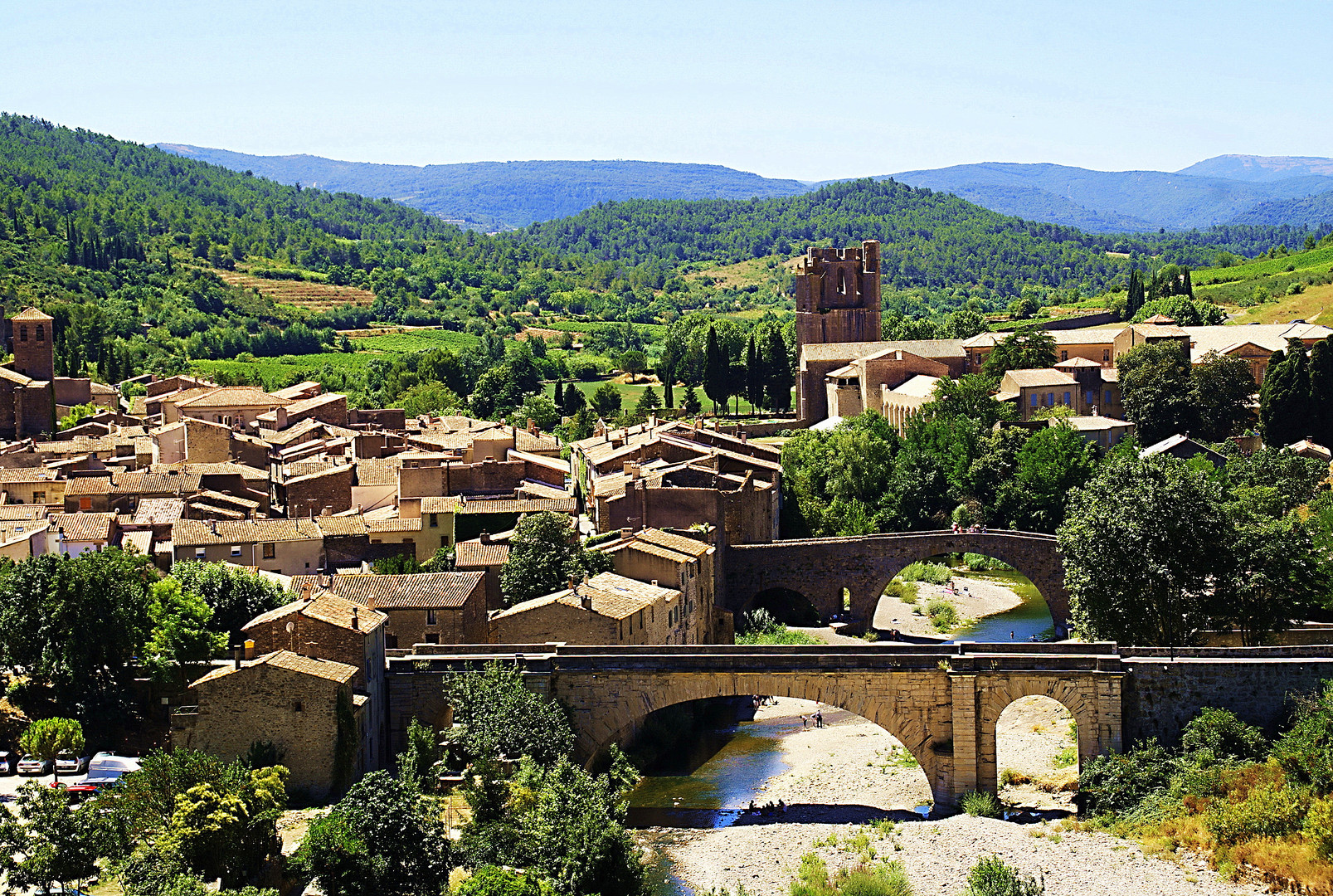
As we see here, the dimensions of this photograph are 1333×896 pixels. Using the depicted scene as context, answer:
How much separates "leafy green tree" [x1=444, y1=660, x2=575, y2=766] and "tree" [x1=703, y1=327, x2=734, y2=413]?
202 ft

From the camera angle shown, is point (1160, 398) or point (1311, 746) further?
point (1160, 398)

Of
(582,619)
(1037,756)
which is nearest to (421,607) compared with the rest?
(582,619)

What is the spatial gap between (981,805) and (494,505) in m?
22.6

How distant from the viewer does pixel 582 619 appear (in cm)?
3916

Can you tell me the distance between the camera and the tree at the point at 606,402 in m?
102

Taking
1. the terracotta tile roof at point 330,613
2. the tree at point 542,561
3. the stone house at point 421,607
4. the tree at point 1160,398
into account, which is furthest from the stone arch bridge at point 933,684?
the tree at point 1160,398

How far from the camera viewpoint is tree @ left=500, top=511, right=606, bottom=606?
142 feet

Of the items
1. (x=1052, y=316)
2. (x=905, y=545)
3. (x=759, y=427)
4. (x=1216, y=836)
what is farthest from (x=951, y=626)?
(x=1052, y=316)

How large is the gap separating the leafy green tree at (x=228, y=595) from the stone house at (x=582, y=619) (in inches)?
211

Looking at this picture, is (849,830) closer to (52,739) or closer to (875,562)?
(52,739)

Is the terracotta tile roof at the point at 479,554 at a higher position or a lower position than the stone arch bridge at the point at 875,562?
higher

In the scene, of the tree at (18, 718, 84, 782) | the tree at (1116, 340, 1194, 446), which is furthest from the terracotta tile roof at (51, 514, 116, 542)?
the tree at (1116, 340, 1194, 446)

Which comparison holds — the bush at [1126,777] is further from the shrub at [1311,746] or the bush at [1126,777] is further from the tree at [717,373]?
the tree at [717,373]

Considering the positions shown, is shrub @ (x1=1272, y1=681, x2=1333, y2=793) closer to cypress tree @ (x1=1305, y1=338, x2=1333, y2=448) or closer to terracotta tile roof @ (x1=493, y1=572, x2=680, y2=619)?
terracotta tile roof @ (x1=493, y1=572, x2=680, y2=619)
